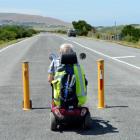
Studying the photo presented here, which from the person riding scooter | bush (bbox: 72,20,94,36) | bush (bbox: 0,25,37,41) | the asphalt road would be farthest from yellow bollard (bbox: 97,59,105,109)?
bush (bbox: 72,20,94,36)

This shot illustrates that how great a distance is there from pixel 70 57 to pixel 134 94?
444 centimetres

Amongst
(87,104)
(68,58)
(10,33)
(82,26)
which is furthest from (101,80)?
(82,26)

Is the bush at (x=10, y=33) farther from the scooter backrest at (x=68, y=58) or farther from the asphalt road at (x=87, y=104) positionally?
the scooter backrest at (x=68, y=58)

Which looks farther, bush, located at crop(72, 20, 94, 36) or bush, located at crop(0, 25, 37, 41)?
bush, located at crop(72, 20, 94, 36)

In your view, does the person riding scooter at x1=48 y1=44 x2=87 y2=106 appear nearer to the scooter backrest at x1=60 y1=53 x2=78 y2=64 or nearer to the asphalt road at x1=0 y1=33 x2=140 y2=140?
the scooter backrest at x1=60 y1=53 x2=78 y2=64

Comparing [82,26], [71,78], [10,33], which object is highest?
[71,78]

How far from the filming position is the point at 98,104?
11.2 meters

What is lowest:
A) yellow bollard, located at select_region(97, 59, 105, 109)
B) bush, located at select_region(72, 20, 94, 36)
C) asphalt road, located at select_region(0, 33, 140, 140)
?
bush, located at select_region(72, 20, 94, 36)

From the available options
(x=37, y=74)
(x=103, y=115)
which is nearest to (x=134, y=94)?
(x=103, y=115)

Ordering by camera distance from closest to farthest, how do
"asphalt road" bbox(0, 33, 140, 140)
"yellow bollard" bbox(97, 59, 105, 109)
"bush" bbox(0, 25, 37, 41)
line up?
1. "asphalt road" bbox(0, 33, 140, 140)
2. "yellow bollard" bbox(97, 59, 105, 109)
3. "bush" bbox(0, 25, 37, 41)

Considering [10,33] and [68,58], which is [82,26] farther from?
[68,58]

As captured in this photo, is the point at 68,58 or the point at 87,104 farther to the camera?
the point at 87,104

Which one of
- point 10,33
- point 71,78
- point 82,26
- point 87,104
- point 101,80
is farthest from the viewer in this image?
point 82,26

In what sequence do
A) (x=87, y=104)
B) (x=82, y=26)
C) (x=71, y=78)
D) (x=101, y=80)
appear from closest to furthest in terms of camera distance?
(x=71, y=78)
(x=101, y=80)
(x=87, y=104)
(x=82, y=26)
